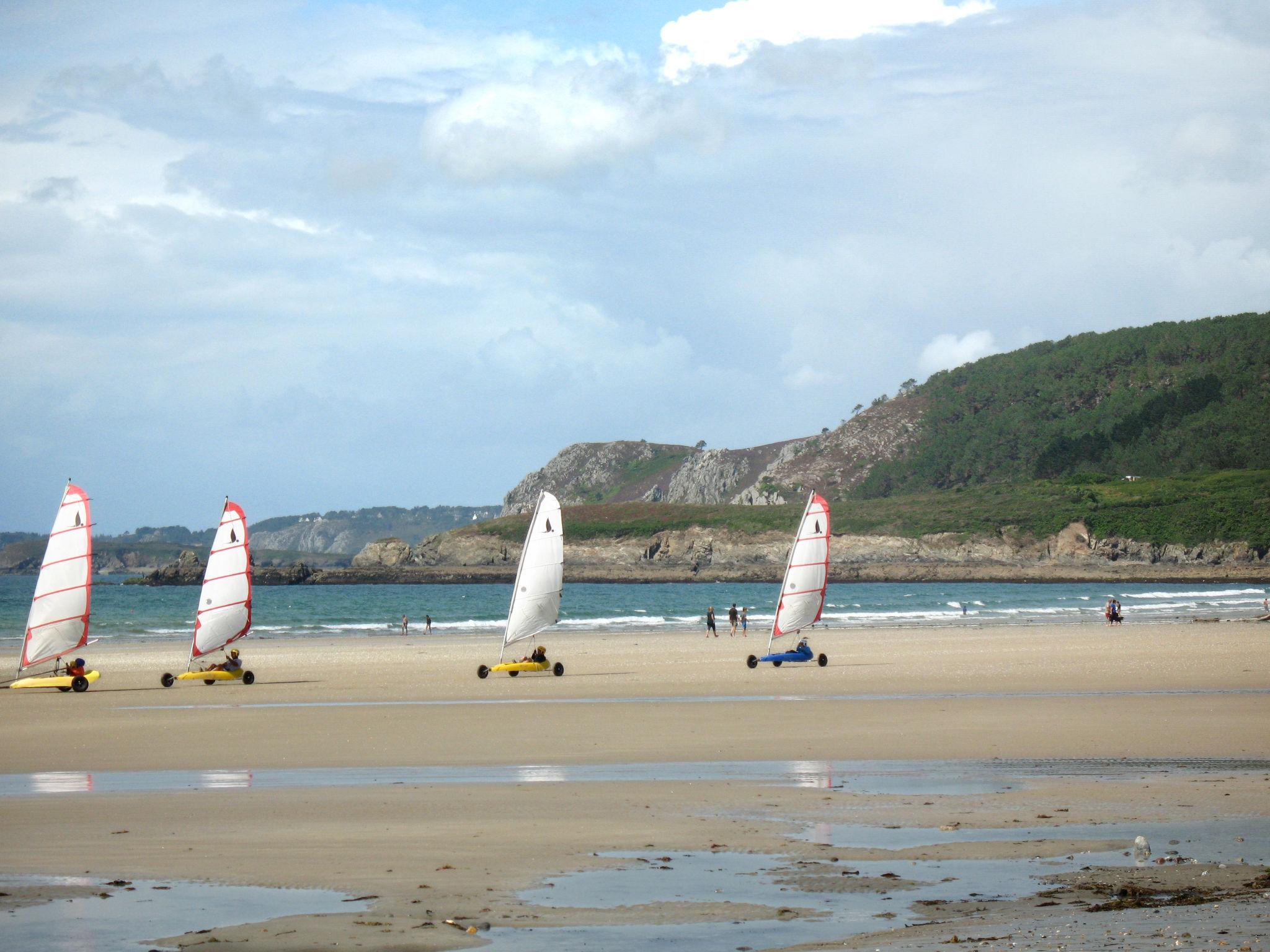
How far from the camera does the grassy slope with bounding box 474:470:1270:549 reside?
151 m

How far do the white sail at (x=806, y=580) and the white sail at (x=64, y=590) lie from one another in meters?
19.0

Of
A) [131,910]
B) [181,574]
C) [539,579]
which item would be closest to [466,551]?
[181,574]

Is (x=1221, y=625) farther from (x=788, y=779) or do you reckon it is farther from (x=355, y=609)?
(x=355, y=609)

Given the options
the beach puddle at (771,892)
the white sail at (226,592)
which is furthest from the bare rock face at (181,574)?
the beach puddle at (771,892)

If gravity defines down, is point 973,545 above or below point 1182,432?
below

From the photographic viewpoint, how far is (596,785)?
14.8 m

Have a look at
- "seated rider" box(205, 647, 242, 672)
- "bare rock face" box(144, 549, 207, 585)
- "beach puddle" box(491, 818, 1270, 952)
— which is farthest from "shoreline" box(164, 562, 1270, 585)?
"beach puddle" box(491, 818, 1270, 952)

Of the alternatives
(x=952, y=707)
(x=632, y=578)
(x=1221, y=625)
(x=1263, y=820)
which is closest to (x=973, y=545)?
(x=632, y=578)

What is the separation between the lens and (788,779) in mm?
14977

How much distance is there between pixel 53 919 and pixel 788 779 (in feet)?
28.2

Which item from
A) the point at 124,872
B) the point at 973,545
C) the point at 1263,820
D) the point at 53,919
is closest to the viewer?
the point at 53,919

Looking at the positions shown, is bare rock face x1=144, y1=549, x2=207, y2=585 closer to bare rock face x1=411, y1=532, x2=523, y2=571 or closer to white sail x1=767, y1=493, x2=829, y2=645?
bare rock face x1=411, y1=532, x2=523, y2=571

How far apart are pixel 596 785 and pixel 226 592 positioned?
21.2m

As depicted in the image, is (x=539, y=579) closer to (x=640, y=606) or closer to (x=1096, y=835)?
(x=1096, y=835)
